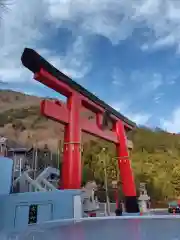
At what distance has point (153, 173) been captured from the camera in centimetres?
2078

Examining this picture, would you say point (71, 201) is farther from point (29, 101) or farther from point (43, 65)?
point (29, 101)

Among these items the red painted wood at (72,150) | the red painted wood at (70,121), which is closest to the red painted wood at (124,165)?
the red painted wood at (70,121)

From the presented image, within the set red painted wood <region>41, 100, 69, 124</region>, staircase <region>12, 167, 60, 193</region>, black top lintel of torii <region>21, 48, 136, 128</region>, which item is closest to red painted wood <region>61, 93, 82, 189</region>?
red painted wood <region>41, 100, 69, 124</region>

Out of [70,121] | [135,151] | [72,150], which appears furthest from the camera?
[135,151]

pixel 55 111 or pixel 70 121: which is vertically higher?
pixel 55 111

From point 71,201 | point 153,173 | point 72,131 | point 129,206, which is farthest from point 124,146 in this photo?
point 153,173

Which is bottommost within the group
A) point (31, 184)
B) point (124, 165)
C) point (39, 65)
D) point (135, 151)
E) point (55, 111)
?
point (31, 184)

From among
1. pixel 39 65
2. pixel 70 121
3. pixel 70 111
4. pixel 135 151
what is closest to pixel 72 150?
pixel 70 121

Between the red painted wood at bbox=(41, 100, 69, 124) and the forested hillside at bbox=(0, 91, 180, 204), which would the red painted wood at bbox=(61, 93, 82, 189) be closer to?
the red painted wood at bbox=(41, 100, 69, 124)

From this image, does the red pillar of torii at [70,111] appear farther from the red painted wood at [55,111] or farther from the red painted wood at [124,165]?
the red painted wood at [124,165]

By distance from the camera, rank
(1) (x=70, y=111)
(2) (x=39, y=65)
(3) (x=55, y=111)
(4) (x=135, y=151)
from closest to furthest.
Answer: (2) (x=39, y=65)
(3) (x=55, y=111)
(1) (x=70, y=111)
(4) (x=135, y=151)

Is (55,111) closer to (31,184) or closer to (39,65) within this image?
(39,65)

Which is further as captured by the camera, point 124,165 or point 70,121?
point 124,165

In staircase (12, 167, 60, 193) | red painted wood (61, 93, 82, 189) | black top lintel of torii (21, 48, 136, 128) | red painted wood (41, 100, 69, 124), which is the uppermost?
black top lintel of torii (21, 48, 136, 128)
